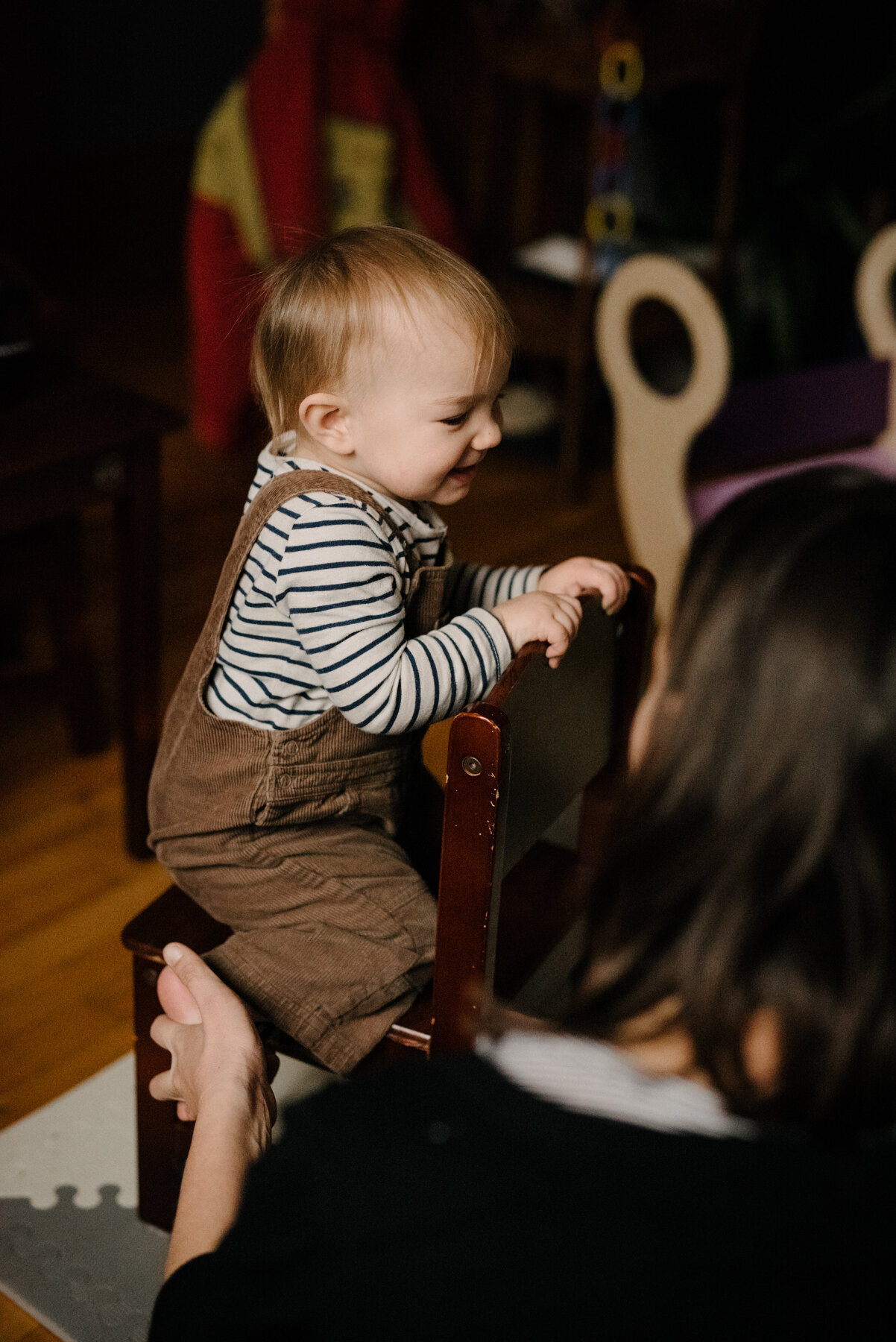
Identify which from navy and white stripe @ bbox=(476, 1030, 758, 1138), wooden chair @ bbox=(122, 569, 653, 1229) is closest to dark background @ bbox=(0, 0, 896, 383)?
wooden chair @ bbox=(122, 569, 653, 1229)

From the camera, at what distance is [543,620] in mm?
980

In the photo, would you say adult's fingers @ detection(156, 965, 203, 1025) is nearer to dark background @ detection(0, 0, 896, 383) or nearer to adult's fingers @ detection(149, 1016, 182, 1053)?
adult's fingers @ detection(149, 1016, 182, 1053)

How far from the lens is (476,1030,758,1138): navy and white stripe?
1.86ft

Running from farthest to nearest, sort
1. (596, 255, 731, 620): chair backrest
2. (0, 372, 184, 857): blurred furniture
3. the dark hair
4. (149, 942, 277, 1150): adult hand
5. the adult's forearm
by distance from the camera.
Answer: (596, 255, 731, 620): chair backrest → (0, 372, 184, 857): blurred furniture → (149, 942, 277, 1150): adult hand → the adult's forearm → the dark hair

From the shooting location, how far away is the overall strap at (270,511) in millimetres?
989

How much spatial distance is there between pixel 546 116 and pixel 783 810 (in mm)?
3351

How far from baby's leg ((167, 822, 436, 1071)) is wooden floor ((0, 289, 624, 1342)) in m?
0.43

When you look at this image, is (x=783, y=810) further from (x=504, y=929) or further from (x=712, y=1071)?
(x=504, y=929)

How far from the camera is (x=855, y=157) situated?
11.1ft

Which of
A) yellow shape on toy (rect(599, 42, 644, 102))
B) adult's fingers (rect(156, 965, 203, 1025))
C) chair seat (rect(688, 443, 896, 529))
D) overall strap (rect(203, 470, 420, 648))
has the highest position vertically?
yellow shape on toy (rect(599, 42, 644, 102))

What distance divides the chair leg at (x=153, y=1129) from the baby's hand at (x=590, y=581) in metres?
0.46

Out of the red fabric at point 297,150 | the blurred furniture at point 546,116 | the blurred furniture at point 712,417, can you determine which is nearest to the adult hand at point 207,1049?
the blurred furniture at point 712,417

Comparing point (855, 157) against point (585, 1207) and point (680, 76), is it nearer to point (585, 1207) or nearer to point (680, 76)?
point (680, 76)

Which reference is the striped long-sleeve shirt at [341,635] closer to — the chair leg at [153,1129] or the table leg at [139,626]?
the chair leg at [153,1129]
